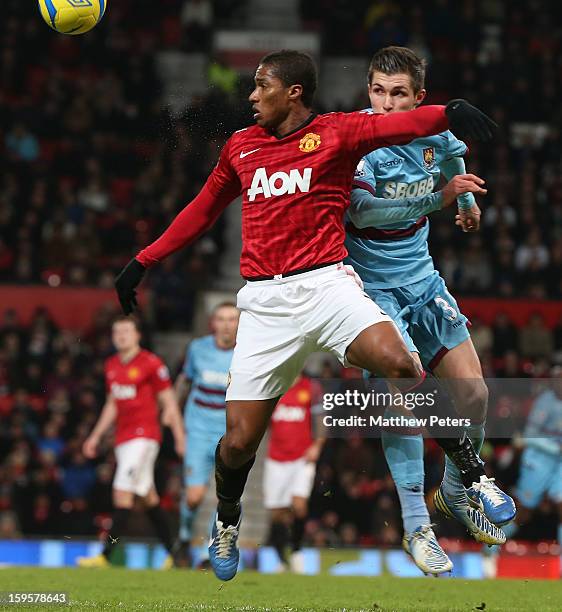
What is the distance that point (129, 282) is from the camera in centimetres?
694

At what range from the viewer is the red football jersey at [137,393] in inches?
468

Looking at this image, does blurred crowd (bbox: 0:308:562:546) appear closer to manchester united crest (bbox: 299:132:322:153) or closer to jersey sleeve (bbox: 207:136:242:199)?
jersey sleeve (bbox: 207:136:242:199)

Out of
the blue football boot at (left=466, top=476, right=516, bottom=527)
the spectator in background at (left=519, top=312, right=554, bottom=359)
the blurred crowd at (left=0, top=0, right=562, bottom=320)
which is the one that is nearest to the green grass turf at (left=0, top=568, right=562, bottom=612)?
the blue football boot at (left=466, top=476, right=516, bottom=527)

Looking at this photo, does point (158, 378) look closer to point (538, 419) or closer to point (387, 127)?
point (538, 419)

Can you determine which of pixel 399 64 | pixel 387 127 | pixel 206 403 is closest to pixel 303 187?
pixel 387 127

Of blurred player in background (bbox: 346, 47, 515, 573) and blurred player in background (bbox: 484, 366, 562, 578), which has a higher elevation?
blurred player in background (bbox: 346, 47, 515, 573)

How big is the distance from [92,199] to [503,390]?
748 centimetres

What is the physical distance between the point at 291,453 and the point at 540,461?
258 centimetres

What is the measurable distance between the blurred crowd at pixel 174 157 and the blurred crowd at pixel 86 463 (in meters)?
1.56

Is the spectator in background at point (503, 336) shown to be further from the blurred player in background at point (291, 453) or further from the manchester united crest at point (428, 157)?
the manchester united crest at point (428, 157)

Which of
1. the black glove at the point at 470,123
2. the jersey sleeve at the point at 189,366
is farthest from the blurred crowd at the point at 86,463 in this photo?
the black glove at the point at 470,123

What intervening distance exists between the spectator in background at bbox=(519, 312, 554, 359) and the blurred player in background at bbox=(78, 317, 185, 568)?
5167mm

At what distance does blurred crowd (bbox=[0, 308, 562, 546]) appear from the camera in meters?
13.1

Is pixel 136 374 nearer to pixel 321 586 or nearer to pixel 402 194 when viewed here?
pixel 321 586
